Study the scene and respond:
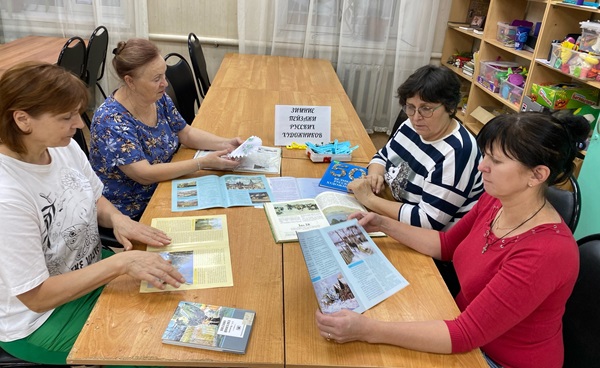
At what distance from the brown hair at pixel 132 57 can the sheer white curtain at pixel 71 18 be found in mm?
2207

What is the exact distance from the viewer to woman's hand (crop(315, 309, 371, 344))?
1003mm

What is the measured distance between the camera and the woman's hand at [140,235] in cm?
129

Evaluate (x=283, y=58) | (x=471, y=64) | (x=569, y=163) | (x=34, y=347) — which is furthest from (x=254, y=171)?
(x=471, y=64)

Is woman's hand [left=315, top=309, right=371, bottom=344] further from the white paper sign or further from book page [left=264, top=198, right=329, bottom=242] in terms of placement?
the white paper sign

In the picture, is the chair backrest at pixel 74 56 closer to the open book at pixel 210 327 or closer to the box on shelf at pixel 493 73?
the open book at pixel 210 327

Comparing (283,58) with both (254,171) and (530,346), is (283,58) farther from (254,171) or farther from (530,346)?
(530,346)

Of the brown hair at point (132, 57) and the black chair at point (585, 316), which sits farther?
the brown hair at point (132, 57)

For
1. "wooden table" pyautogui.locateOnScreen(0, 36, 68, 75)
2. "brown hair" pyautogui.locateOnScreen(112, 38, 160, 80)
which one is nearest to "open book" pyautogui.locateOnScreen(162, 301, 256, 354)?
"brown hair" pyautogui.locateOnScreen(112, 38, 160, 80)

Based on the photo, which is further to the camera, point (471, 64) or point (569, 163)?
point (471, 64)

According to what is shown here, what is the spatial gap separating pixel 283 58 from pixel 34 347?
3.08 m

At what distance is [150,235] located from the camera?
4.28 feet

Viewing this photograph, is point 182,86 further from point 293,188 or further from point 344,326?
point 344,326

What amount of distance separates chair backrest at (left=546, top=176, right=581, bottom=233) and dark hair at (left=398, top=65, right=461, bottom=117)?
1.40 ft

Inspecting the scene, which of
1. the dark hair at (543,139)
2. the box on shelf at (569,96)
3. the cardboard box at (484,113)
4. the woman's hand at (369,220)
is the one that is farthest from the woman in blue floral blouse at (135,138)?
the cardboard box at (484,113)
